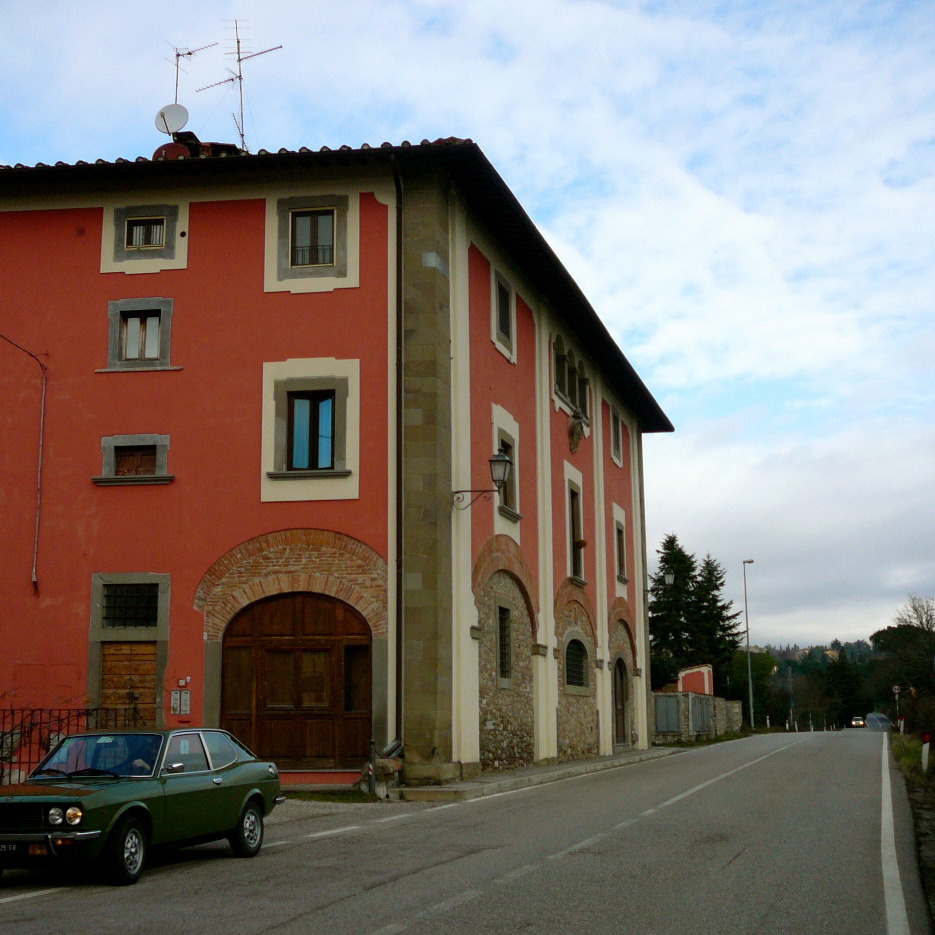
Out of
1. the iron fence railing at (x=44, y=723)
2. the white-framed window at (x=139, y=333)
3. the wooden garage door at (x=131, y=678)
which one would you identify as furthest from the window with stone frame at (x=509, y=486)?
the iron fence railing at (x=44, y=723)

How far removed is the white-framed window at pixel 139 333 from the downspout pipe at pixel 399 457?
4.09m

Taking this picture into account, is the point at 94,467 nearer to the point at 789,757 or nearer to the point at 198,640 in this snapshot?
the point at 198,640

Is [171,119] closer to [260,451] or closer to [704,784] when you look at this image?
[260,451]

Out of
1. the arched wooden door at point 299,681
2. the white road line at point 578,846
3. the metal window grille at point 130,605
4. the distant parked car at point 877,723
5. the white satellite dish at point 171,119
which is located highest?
the white satellite dish at point 171,119

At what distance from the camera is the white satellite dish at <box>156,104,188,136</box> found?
23234mm

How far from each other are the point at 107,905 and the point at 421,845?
3.89 m

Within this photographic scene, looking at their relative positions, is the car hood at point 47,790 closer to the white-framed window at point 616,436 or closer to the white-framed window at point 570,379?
the white-framed window at point 570,379

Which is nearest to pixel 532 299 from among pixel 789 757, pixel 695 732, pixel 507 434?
pixel 507 434

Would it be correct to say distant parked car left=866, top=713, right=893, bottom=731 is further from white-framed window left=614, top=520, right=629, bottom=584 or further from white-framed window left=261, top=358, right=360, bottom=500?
white-framed window left=261, top=358, right=360, bottom=500

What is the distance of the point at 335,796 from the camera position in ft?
58.0

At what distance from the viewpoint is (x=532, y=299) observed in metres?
26.7

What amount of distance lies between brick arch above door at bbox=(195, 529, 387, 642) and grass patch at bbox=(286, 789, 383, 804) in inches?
104

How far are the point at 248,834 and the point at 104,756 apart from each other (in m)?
1.63

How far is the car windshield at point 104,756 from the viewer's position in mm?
10211
